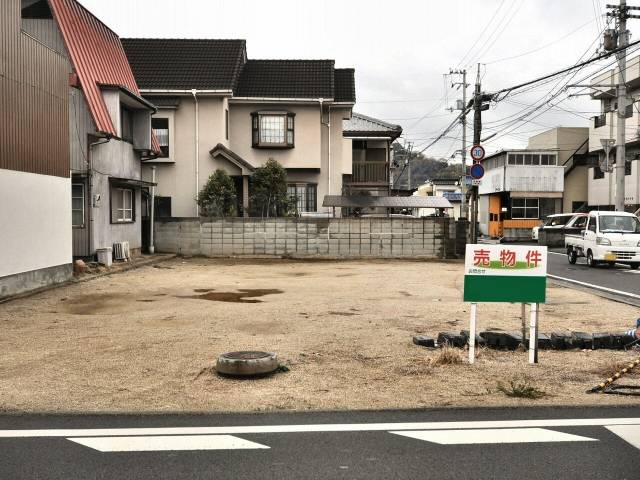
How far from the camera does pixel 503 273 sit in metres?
6.90

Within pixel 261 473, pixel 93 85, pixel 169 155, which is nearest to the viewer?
pixel 261 473

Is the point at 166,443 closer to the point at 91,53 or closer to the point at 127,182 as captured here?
the point at 127,182

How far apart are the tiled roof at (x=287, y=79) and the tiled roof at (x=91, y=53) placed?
21.5ft

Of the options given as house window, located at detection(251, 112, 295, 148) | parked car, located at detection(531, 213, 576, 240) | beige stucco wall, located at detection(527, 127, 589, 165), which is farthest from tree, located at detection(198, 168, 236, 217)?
beige stucco wall, located at detection(527, 127, 589, 165)

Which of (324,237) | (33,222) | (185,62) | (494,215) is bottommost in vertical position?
(324,237)

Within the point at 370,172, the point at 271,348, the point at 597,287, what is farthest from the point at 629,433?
the point at 370,172

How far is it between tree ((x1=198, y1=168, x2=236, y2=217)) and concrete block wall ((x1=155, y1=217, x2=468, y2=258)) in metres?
1.48

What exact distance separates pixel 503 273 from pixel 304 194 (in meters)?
22.0

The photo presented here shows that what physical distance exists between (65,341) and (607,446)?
264 inches

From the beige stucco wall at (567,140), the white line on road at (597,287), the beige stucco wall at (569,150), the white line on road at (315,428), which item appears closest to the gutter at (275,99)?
the white line on road at (597,287)

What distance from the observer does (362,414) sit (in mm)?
5227

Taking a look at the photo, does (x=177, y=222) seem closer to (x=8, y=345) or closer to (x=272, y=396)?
(x=8, y=345)

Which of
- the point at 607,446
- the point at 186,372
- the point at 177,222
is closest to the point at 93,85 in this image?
the point at 177,222

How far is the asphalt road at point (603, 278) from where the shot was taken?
45.7 feet
